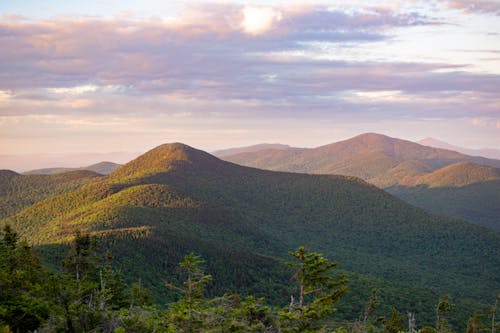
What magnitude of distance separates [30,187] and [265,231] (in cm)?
9067

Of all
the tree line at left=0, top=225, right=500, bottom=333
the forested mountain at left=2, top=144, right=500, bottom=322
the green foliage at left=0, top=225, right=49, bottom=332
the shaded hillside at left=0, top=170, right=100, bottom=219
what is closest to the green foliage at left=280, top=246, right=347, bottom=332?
the tree line at left=0, top=225, right=500, bottom=333

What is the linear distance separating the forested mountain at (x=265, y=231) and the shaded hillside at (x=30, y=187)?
6218mm

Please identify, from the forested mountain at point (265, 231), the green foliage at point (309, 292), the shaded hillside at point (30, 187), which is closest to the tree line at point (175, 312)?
the green foliage at point (309, 292)

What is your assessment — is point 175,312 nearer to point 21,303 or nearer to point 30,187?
point 21,303

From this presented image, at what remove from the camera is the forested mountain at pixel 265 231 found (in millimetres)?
83188

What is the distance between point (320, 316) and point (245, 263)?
6629cm

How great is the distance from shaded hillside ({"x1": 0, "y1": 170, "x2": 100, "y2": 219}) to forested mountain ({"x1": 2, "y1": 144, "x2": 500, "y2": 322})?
245 inches

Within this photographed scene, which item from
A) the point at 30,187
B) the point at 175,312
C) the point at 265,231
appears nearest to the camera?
the point at 175,312

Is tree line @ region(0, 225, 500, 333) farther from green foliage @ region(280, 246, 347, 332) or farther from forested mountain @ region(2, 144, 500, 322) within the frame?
forested mountain @ region(2, 144, 500, 322)

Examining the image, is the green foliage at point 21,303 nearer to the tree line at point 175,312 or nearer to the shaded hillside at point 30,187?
the tree line at point 175,312

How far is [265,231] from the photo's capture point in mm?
146250

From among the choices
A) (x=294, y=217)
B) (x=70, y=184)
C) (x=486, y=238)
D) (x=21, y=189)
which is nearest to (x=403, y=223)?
(x=486, y=238)

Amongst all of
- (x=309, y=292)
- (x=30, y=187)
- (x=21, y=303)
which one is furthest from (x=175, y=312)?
(x=30, y=187)

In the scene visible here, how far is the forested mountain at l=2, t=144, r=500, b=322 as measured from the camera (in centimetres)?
8319
